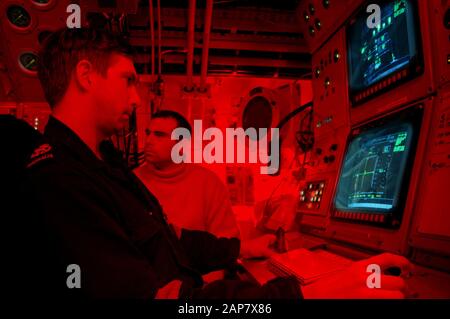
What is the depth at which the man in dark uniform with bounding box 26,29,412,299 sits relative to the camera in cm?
64

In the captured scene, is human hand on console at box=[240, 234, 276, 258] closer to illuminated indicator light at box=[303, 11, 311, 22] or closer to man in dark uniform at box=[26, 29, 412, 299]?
man in dark uniform at box=[26, 29, 412, 299]

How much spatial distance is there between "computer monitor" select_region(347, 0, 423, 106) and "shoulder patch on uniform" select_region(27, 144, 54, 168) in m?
1.23

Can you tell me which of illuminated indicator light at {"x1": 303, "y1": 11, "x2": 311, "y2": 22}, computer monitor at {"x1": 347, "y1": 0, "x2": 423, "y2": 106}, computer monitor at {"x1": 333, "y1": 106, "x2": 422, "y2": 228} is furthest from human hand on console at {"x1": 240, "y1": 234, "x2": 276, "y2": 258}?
illuminated indicator light at {"x1": 303, "y1": 11, "x2": 311, "y2": 22}

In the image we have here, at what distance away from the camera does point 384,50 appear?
4.35 feet

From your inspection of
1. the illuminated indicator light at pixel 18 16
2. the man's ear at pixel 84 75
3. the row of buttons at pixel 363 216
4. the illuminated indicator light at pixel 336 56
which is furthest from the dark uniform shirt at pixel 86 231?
the illuminated indicator light at pixel 336 56

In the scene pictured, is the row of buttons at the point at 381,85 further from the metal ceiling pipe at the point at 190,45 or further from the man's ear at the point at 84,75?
the man's ear at the point at 84,75

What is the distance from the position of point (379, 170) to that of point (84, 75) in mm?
1104

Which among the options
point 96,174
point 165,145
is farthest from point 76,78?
point 165,145

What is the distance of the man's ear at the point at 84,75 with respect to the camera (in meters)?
0.96

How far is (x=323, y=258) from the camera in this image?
1151mm

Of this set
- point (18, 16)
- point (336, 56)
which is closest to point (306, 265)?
point (336, 56)

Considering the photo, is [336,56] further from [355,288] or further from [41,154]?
[41,154]

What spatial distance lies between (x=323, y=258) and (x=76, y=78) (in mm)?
1047

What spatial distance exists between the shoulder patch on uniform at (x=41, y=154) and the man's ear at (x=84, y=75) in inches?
10.4
